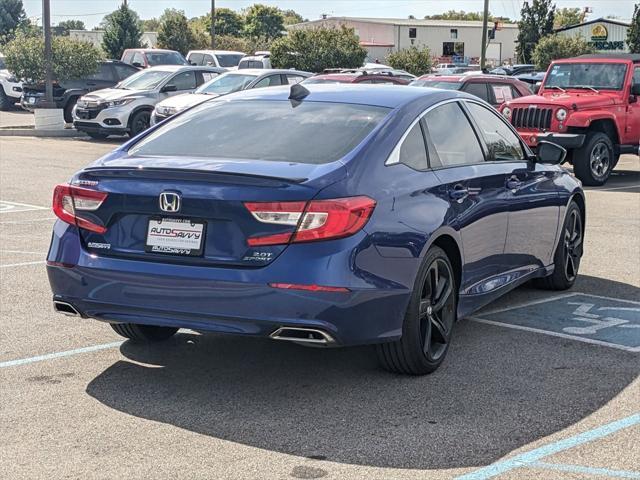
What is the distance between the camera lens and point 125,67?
1161 inches

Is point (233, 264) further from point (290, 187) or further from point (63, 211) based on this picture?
point (63, 211)

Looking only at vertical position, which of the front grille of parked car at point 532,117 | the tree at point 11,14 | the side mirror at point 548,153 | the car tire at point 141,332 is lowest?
the car tire at point 141,332

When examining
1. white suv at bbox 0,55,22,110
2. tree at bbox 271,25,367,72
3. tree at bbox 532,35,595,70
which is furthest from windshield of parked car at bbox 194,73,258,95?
tree at bbox 532,35,595,70

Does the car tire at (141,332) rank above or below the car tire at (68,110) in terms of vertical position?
below

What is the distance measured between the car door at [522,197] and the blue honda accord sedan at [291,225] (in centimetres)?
46

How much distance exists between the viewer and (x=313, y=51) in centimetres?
4081

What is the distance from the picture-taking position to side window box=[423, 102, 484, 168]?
6.28 m

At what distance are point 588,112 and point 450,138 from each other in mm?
10797

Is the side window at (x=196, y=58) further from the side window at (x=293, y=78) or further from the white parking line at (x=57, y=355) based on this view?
the white parking line at (x=57, y=355)

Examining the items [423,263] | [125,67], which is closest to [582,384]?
[423,263]

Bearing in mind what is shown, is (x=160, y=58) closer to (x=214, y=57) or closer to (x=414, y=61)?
(x=214, y=57)

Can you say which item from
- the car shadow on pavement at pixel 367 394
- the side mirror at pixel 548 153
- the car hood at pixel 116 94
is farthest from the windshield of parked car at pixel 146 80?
the car shadow on pavement at pixel 367 394

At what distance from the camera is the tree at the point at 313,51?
4072 cm

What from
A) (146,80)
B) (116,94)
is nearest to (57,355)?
(116,94)
